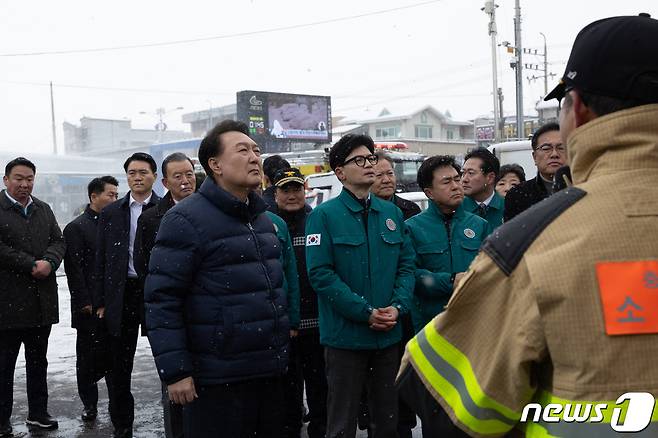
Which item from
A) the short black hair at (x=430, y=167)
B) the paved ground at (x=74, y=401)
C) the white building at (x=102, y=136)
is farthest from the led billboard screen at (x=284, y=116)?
the white building at (x=102, y=136)

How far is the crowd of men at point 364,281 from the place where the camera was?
3.86ft

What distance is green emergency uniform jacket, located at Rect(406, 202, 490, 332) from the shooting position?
13.8 feet

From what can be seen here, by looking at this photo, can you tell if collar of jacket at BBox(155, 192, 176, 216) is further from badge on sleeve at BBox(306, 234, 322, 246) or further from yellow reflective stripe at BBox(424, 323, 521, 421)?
yellow reflective stripe at BBox(424, 323, 521, 421)

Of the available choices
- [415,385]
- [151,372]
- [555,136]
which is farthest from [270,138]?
[415,385]

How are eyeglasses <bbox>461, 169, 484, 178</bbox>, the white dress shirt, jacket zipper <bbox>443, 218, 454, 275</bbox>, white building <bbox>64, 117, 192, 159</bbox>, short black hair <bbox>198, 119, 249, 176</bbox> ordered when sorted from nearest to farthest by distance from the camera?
short black hair <bbox>198, 119, 249, 176</bbox> < jacket zipper <bbox>443, 218, 454, 275</bbox> < the white dress shirt < eyeglasses <bbox>461, 169, 484, 178</bbox> < white building <bbox>64, 117, 192, 159</bbox>

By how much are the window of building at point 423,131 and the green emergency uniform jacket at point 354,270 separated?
56.8 m

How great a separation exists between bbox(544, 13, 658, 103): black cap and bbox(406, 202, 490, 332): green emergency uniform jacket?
294 centimetres

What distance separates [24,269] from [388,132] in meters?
56.3

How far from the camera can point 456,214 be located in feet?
14.5

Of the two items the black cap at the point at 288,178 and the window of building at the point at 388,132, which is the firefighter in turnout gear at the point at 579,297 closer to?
the black cap at the point at 288,178

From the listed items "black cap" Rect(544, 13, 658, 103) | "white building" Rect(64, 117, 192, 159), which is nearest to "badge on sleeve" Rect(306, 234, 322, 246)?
"black cap" Rect(544, 13, 658, 103)

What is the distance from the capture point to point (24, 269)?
5.34 m

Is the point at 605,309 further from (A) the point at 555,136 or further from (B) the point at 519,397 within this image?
(A) the point at 555,136

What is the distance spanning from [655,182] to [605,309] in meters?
0.28
